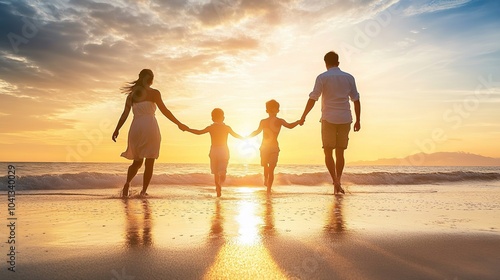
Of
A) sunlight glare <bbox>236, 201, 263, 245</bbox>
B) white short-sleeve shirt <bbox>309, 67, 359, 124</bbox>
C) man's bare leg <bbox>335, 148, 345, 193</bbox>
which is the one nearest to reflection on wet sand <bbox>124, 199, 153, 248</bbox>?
sunlight glare <bbox>236, 201, 263, 245</bbox>

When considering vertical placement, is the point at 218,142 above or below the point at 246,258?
above

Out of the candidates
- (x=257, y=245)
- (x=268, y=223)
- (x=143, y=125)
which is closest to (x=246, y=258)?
(x=257, y=245)

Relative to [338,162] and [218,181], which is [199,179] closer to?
[218,181]

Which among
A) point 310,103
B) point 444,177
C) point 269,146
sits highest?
point 310,103

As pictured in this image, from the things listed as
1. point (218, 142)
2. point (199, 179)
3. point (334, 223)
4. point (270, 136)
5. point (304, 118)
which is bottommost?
point (199, 179)

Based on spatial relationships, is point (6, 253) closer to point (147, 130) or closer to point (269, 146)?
point (147, 130)

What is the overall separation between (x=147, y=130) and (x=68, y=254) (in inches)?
203

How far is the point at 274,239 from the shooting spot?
10.5 feet

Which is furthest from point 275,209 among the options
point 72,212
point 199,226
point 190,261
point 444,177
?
point 444,177

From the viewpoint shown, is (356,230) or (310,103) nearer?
(356,230)

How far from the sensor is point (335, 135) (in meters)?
8.21

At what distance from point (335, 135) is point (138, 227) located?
5218mm

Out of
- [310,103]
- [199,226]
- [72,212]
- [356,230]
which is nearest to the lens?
[356,230]

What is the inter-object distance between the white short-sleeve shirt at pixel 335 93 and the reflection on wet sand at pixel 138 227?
4273 mm
